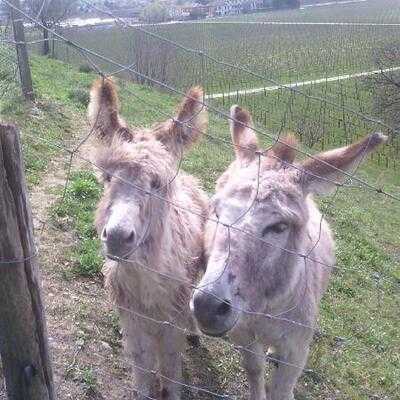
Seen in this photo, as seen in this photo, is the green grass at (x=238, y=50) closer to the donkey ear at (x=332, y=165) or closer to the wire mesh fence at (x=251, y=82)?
the wire mesh fence at (x=251, y=82)

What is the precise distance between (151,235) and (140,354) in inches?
38.1

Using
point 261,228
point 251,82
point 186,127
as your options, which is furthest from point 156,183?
point 251,82

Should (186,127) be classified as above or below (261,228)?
above

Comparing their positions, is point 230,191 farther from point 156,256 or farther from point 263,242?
point 156,256

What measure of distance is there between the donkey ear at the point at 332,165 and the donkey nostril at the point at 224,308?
3.31 feet

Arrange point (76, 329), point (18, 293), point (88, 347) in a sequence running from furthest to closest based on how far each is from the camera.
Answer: point (76, 329) < point (88, 347) < point (18, 293)

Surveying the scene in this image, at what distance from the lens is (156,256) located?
3.99m

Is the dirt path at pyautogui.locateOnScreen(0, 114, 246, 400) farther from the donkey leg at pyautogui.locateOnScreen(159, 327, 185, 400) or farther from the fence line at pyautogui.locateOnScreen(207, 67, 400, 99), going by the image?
the fence line at pyautogui.locateOnScreen(207, 67, 400, 99)

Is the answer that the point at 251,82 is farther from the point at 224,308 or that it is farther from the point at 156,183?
the point at 224,308

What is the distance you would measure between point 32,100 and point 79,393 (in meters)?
8.51

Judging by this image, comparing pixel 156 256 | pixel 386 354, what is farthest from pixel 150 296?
pixel 386 354

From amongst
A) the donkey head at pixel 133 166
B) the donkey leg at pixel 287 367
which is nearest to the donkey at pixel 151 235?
the donkey head at pixel 133 166

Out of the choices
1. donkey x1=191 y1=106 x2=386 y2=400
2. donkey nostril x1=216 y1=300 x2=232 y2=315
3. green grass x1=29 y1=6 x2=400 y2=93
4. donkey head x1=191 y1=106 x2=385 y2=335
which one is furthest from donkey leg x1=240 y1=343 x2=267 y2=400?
green grass x1=29 y1=6 x2=400 y2=93

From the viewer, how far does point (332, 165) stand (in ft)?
11.6
